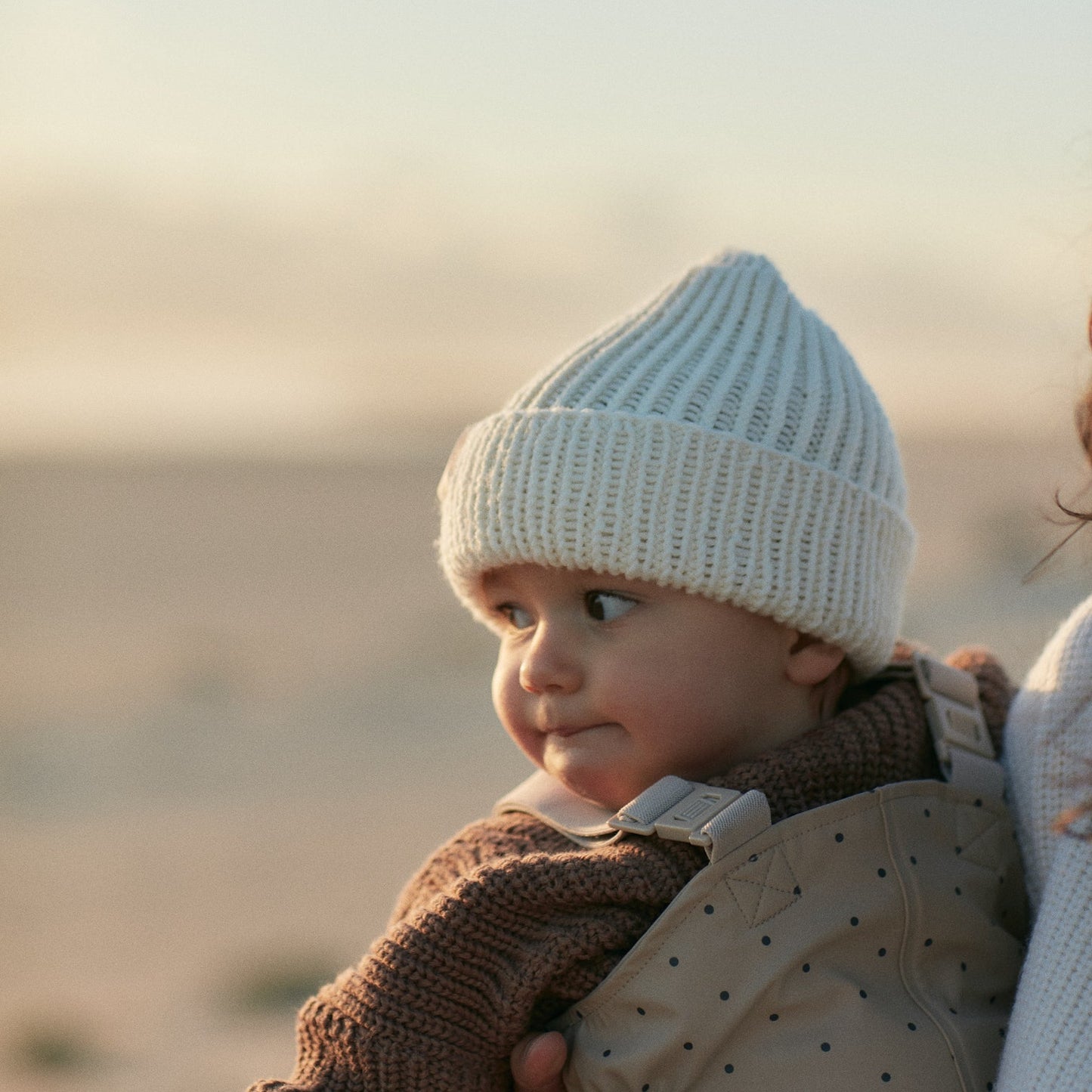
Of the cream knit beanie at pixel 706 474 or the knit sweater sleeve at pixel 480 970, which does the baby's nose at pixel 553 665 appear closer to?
the cream knit beanie at pixel 706 474

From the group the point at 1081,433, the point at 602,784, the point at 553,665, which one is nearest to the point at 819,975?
Result: the point at 602,784

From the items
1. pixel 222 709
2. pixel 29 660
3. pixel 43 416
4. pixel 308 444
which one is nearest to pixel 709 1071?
pixel 222 709

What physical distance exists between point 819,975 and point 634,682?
447mm

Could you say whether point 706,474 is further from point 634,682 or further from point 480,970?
point 480,970

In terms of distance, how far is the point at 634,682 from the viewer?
2.04 m

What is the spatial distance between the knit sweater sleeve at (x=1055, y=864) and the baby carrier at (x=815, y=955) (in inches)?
3.0

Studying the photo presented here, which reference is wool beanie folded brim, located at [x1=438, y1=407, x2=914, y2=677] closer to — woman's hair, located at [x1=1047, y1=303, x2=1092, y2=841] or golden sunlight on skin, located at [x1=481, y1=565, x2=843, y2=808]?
golden sunlight on skin, located at [x1=481, y1=565, x2=843, y2=808]

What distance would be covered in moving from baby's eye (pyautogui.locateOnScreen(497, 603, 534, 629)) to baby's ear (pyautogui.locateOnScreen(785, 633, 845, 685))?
0.39 meters

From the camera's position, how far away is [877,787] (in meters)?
2.02

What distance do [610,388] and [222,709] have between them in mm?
6405

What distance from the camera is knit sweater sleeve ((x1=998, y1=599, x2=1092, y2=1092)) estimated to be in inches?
69.5

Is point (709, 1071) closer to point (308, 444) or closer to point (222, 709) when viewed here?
point (222, 709)

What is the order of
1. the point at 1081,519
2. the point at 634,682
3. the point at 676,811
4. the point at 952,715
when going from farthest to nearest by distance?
the point at 952,715 → the point at 634,682 → the point at 676,811 → the point at 1081,519

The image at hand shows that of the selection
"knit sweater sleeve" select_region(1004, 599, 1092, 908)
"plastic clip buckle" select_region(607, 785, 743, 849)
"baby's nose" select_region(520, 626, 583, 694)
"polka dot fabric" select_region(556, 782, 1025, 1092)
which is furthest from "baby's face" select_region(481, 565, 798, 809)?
"knit sweater sleeve" select_region(1004, 599, 1092, 908)
